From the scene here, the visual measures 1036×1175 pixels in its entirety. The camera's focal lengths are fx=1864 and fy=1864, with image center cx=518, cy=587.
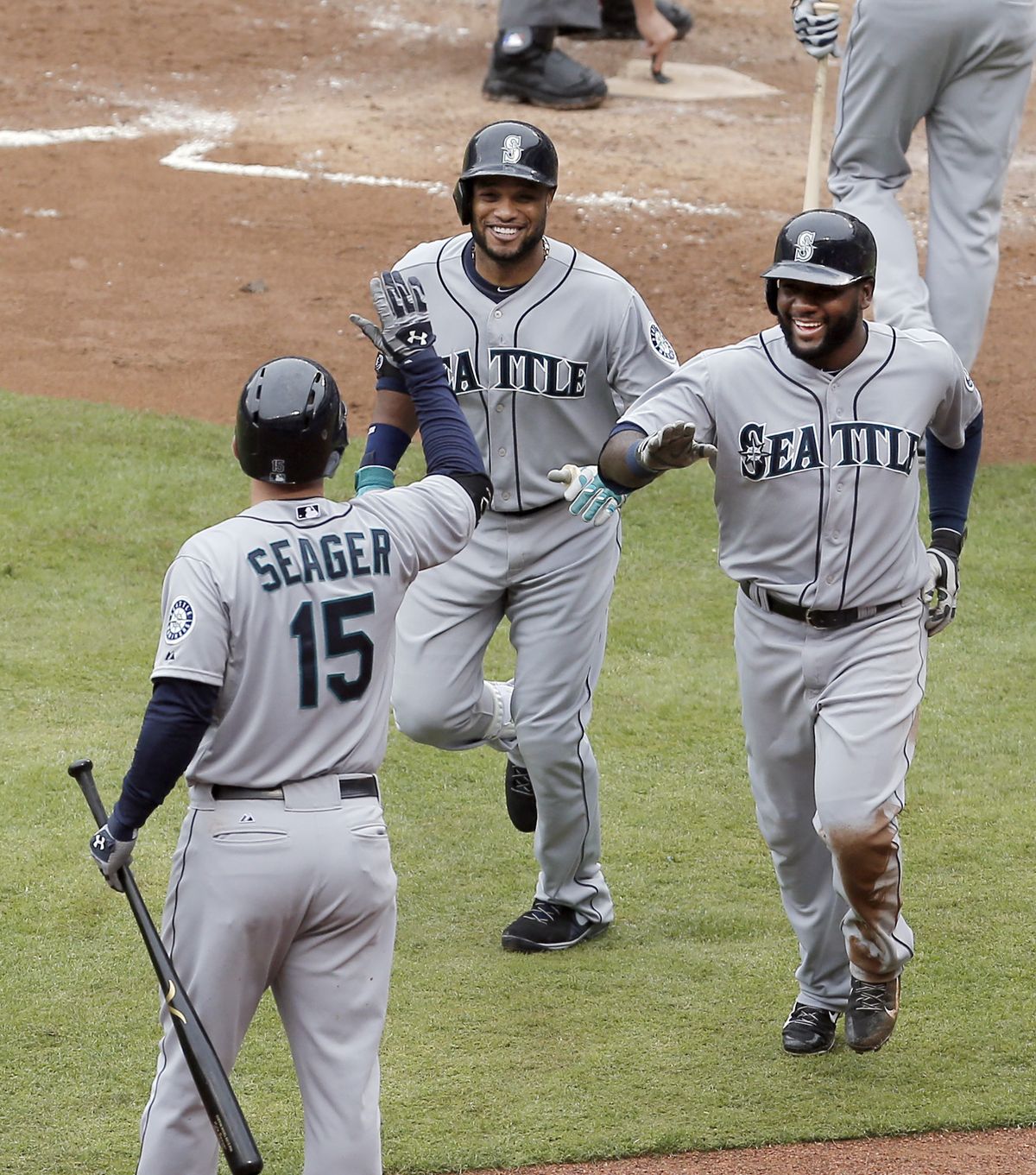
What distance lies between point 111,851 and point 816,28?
5245 millimetres

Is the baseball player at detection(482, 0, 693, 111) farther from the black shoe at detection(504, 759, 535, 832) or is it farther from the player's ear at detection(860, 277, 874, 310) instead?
the player's ear at detection(860, 277, 874, 310)

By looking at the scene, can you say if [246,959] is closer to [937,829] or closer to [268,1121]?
[268,1121]

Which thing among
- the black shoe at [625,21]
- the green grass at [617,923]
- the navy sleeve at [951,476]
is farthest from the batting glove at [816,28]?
the black shoe at [625,21]

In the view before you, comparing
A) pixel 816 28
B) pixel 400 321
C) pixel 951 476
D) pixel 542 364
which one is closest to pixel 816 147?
pixel 816 28

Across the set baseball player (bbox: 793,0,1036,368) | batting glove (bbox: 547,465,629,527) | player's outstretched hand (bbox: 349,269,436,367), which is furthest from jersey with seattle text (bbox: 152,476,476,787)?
baseball player (bbox: 793,0,1036,368)

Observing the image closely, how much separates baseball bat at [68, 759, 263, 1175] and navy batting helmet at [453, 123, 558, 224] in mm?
1965

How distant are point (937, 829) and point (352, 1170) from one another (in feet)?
8.51

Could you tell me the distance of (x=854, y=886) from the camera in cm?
371

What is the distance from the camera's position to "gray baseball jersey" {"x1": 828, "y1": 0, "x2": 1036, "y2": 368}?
680cm

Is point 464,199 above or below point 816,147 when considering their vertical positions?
above

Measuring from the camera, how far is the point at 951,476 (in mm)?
4191

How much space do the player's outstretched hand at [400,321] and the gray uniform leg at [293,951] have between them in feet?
3.18

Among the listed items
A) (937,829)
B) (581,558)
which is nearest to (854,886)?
(581,558)

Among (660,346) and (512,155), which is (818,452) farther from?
(512,155)
